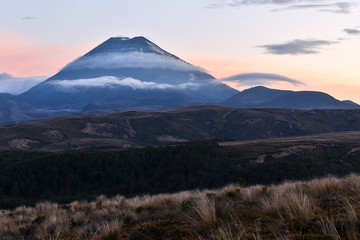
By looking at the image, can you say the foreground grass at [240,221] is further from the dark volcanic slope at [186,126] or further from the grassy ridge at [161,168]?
the dark volcanic slope at [186,126]

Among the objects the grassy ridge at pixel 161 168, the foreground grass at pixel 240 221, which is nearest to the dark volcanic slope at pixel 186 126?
the grassy ridge at pixel 161 168

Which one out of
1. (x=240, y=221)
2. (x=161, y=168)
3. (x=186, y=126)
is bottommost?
(x=161, y=168)

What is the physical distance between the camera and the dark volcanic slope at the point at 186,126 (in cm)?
13100

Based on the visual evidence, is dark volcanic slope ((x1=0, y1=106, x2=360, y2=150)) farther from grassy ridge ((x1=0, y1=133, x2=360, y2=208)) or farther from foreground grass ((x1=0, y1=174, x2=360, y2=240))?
foreground grass ((x1=0, y1=174, x2=360, y2=240))

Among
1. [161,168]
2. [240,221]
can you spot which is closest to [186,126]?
[161,168]

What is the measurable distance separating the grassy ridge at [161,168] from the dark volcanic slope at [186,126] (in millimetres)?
47861

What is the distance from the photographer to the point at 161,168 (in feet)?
220

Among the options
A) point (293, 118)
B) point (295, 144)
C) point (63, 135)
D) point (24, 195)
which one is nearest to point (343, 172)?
point (295, 144)

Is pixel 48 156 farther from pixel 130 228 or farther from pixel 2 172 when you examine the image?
pixel 130 228

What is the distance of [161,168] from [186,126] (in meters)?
98.9

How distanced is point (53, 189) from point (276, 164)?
40006mm

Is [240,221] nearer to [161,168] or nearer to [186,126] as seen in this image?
[161,168]

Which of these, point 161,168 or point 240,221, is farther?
point 161,168

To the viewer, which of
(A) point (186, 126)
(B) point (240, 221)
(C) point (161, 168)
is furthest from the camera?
(A) point (186, 126)
